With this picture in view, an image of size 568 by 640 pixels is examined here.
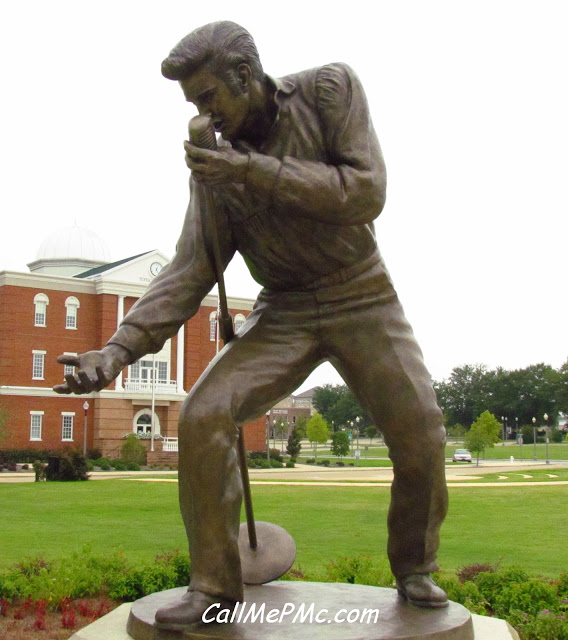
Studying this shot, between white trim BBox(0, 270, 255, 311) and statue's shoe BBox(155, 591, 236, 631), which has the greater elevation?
white trim BBox(0, 270, 255, 311)

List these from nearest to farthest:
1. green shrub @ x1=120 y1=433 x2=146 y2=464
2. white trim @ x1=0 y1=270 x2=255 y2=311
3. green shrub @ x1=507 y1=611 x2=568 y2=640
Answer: green shrub @ x1=507 y1=611 x2=568 y2=640 < green shrub @ x1=120 y1=433 x2=146 y2=464 < white trim @ x1=0 y1=270 x2=255 y2=311

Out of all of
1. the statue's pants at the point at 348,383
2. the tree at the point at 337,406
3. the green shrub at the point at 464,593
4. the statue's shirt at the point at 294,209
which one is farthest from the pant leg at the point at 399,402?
the tree at the point at 337,406

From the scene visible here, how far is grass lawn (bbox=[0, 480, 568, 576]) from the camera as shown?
11062 millimetres

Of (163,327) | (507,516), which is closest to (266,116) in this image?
(163,327)

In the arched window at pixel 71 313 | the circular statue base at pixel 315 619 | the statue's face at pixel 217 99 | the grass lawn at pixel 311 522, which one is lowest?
the grass lawn at pixel 311 522

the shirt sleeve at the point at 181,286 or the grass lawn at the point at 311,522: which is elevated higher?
the shirt sleeve at the point at 181,286

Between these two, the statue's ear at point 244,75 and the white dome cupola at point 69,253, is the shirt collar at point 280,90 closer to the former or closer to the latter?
the statue's ear at point 244,75

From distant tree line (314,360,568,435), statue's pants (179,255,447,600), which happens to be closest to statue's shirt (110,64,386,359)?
statue's pants (179,255,447,600)

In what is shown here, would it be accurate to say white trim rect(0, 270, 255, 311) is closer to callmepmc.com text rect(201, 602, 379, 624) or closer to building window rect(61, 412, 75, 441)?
building window rect(61, 412, 75, 441)

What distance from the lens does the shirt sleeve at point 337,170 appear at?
3324 mm

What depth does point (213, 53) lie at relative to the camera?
341 centimetres

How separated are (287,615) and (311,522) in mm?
11201

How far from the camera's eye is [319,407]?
11531 cm

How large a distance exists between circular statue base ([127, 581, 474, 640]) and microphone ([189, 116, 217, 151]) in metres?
1.90
